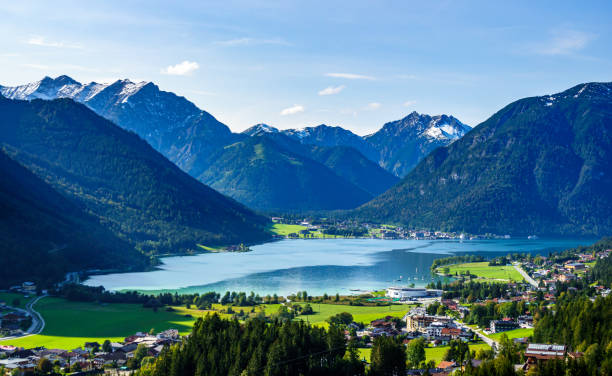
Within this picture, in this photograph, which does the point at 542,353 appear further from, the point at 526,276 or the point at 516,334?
the point at 526,276

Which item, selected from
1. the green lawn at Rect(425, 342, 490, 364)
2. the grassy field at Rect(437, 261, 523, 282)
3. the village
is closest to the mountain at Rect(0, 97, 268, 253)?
the grassy field at Rect(437, 261, 523, 282)

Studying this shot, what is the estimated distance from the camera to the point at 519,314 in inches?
2847

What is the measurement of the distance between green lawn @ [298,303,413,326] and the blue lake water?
14.2 meters

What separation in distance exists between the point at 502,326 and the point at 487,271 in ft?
184

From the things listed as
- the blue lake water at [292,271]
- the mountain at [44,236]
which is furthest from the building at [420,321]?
the mountain at [44,236]

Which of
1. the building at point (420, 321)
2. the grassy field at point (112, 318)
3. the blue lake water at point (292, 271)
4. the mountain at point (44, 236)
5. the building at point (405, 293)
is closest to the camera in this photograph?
the grassy field at point (112, 318)

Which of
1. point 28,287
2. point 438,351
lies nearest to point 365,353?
point 438,351

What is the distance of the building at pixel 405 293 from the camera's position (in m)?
93.7

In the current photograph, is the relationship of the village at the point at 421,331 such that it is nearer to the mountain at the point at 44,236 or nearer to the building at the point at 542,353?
the building at the point at 542,353

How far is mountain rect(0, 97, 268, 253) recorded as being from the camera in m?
166

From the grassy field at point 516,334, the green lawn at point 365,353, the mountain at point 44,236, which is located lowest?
the grassy field at point 516,334

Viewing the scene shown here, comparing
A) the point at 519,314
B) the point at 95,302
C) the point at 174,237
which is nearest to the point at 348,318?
the point at 519,314

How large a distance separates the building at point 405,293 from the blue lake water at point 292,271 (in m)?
6.50

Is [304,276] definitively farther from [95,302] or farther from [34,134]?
[34,134]
